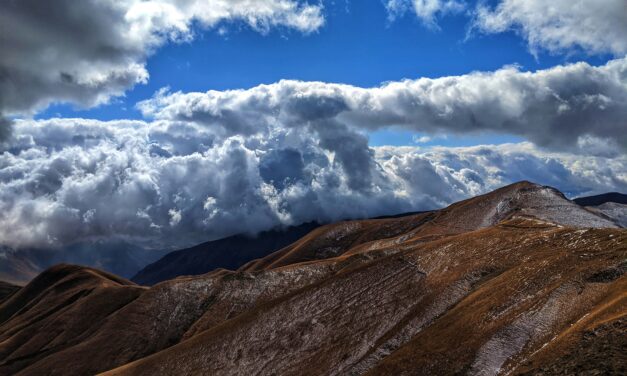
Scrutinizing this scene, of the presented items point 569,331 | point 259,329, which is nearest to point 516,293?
point 569,331

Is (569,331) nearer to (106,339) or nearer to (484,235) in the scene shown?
(484,235)

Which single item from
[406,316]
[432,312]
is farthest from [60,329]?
[432,312]

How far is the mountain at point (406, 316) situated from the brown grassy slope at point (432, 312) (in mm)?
246

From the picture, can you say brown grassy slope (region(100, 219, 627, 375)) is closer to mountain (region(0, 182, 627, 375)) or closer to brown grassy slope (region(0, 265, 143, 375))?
mountain (region(0, 182, 627, 375))

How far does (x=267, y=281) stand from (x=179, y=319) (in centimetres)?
2496

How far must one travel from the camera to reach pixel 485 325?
61094mm

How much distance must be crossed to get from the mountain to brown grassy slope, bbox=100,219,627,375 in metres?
0.25

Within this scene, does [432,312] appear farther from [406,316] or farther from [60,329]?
[60,329]

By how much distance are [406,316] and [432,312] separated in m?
5.02

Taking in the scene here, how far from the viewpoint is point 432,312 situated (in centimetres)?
7469

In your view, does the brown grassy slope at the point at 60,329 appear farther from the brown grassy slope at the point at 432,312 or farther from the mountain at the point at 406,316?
the brown grassy slope at the point at 432,312

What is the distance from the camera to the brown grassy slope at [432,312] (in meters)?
57.5

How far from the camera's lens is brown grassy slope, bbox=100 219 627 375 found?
57.5 metres

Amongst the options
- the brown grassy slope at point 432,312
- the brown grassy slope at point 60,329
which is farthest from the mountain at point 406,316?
the brown grassy slope at point 60,329
